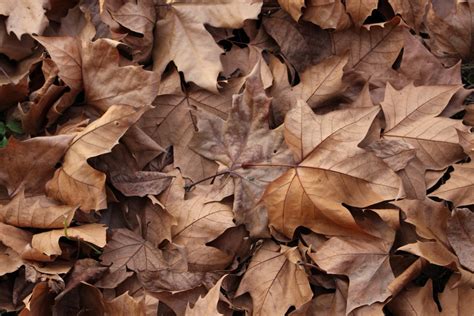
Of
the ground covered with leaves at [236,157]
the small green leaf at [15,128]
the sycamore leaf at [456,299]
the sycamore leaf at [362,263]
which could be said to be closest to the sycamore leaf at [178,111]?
the ground covered with leaves at [236,157]

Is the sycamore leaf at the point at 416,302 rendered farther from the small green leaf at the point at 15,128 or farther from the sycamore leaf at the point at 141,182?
the small green leaf at the point at 15,128

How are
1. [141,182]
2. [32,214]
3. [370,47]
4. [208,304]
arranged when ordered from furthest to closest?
[370,47], [141,182], [32,214], [208,304]

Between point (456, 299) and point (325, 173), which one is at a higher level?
point (325, 173)

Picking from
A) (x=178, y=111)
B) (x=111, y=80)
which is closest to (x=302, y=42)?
(x=178, y=111)

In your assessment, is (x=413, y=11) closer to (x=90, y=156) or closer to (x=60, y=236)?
(x=90, y=156)

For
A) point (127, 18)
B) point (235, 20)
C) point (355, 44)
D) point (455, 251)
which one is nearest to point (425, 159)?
point (455, 251)

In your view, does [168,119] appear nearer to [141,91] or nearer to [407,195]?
[141,91]

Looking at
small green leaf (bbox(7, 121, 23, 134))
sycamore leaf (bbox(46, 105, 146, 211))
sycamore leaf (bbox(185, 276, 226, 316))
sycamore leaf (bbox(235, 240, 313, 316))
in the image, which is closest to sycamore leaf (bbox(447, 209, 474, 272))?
sycamore leaf (bbox(235, 240, 313, 316))
